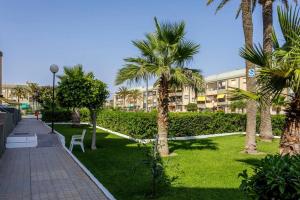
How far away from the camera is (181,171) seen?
9.69m

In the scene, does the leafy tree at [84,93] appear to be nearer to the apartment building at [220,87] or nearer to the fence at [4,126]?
the fence at [4,126]

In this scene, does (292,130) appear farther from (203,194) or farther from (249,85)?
(249,85)

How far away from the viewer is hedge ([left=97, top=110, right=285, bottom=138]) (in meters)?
19.2

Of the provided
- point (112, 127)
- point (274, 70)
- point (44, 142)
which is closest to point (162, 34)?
point (274, 70)

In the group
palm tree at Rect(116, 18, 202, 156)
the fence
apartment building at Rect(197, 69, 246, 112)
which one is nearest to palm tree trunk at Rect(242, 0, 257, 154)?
Answer: palm tree at Rect(116, 18, 202, 156)

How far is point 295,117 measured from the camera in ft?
23.3

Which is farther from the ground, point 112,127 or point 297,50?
point 297,50

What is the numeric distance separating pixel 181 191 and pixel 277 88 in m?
3.18

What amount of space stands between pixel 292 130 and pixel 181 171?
11.7 ft

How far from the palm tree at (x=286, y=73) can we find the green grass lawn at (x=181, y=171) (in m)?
1.72

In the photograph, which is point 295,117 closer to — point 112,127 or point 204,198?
point 204,198

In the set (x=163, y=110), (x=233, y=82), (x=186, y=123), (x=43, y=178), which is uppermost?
(x=233, y=82)

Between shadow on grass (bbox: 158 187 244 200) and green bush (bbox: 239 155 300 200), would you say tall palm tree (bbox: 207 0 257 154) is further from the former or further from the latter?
green bush (bbox: 239 155 300 200)

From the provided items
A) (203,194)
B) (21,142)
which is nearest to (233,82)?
(21,142)
